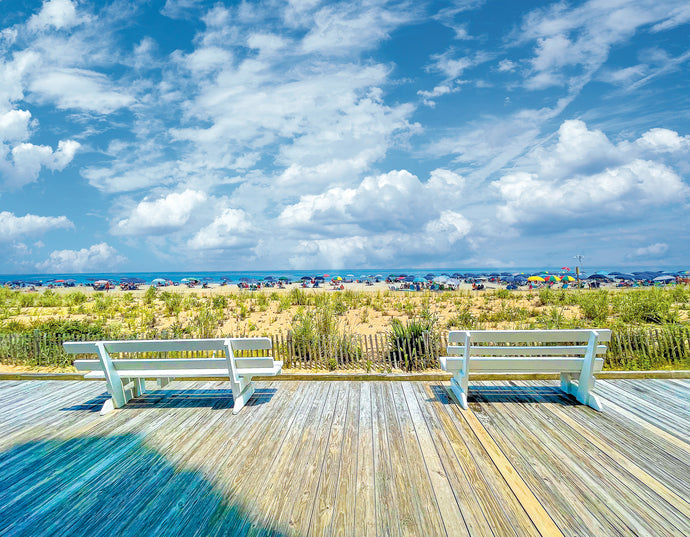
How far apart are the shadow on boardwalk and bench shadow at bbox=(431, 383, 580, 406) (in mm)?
2813

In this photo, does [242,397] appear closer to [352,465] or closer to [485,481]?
[352,465]

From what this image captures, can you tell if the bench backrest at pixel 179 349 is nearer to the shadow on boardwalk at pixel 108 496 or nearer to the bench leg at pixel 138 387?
the bench leg at pixel 138 387

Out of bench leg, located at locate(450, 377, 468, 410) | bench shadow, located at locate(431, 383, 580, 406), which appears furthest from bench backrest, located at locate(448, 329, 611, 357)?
bench shadow, located at locate(431, 383, 580, 406)

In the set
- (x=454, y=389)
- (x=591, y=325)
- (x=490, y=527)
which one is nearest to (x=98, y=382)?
(x=454, y=389)

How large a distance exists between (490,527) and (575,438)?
1698mm

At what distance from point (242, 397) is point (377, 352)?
129 inches

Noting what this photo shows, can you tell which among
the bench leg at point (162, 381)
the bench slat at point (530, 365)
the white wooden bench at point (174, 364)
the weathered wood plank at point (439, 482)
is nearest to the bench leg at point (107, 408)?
the white wooden bench at point (174, 364)

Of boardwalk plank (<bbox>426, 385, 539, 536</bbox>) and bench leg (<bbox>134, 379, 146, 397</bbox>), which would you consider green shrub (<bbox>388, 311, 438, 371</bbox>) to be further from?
bench leg (<bbox>134, 379, 146, 397</bbox>)

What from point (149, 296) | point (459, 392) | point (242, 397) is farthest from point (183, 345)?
point (149, 296)

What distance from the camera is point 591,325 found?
9.58 m

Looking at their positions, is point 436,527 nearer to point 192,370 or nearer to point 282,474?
point 282,474

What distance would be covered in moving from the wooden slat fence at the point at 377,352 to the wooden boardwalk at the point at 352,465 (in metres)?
2.11

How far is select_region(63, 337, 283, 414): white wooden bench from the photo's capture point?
412 cm

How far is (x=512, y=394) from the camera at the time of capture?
466cm
